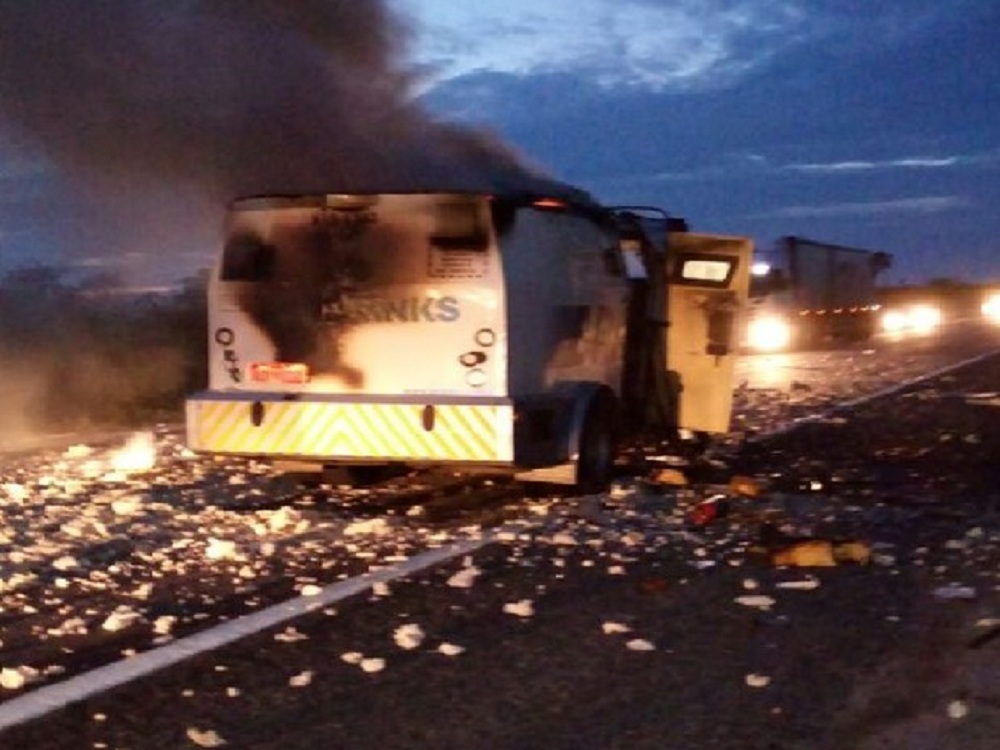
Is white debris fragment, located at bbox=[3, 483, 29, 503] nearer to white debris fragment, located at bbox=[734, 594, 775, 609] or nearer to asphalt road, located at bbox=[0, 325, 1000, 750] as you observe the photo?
asphalt road, located at bbox=[0, 325, 1000, 750]

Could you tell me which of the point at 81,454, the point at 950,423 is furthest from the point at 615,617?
the point at 950,423

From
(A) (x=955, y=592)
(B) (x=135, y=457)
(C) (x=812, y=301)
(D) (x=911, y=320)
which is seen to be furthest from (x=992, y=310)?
(A) (x=955, y=592)

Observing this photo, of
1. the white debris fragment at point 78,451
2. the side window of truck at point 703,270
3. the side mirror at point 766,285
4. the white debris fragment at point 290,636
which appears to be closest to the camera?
the white debris fragment at point 290,636

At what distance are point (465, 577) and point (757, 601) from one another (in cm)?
173

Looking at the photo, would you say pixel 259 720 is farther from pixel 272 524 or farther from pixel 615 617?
pixel 272 524

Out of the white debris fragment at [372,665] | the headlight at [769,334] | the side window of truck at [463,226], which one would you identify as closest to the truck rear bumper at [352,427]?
the side window of truck at [463,226]

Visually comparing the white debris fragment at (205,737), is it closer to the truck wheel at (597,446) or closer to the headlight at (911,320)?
the truck wheel at (597,446)

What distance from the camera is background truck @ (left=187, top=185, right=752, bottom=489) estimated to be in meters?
11.8

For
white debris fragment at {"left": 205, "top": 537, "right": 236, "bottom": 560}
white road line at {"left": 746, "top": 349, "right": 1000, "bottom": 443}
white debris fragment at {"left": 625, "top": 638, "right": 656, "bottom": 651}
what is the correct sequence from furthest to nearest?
white road line at {"left": 746, "top": 349, "right": 1000, "bottom": 443} < white debris fragment at {"left": 205, "top": 537, "right": 236, "bottom": 560} < white debris fragment at {"left": 625, "top": 638, "right": 656, "bottom": 651}

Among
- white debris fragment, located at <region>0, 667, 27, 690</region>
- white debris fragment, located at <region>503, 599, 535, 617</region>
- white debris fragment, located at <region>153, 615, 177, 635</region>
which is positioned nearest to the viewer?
white debris fragment, located at <region>0, 667, 27, 690</region>

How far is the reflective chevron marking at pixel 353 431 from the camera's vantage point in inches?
465

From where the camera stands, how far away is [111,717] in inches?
263

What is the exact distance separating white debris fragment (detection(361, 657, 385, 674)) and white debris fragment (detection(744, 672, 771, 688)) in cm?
166

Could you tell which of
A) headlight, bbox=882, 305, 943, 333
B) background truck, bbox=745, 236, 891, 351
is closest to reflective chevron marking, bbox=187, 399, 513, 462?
background truck, bbox=745, 236, 891, 351
